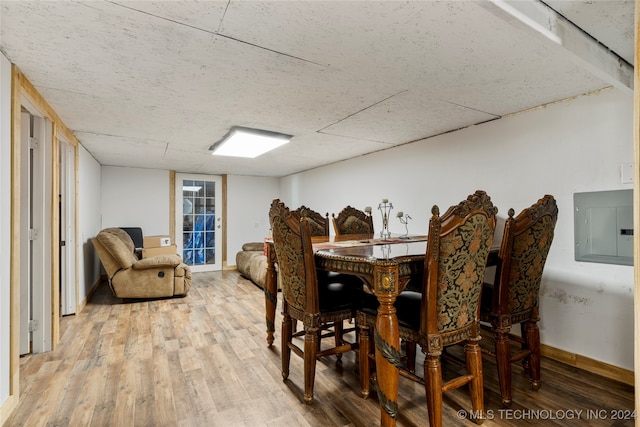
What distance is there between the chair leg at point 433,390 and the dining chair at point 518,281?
0.58 meters

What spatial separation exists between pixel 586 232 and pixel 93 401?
3.58m

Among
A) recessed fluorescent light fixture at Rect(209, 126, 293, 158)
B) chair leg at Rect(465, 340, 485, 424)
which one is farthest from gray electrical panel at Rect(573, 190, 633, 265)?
recessed fluorescent light fixture at Rect(209, 126, 293, 158)

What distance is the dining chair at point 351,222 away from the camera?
3.66 metres

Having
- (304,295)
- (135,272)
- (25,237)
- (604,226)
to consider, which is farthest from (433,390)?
(135,272)

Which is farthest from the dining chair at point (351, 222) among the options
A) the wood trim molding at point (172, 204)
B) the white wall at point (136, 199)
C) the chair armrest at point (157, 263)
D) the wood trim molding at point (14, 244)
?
the white wall at point (136, 199)

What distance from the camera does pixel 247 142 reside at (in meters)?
3.76

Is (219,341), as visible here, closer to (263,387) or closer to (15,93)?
(263,387)

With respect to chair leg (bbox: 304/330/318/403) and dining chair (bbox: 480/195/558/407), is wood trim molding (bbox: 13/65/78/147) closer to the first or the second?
chair leg (bbox: 304/330/318/403)

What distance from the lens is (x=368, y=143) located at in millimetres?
3998

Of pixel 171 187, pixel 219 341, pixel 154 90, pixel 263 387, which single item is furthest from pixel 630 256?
pixel 171 187

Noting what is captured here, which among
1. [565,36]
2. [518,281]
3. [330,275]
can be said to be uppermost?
[565,36]

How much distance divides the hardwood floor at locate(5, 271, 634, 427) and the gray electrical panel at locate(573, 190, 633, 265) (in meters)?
0.87

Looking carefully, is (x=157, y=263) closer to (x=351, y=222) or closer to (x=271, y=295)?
(x=271, y=295)

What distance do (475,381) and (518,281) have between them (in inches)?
27.0
